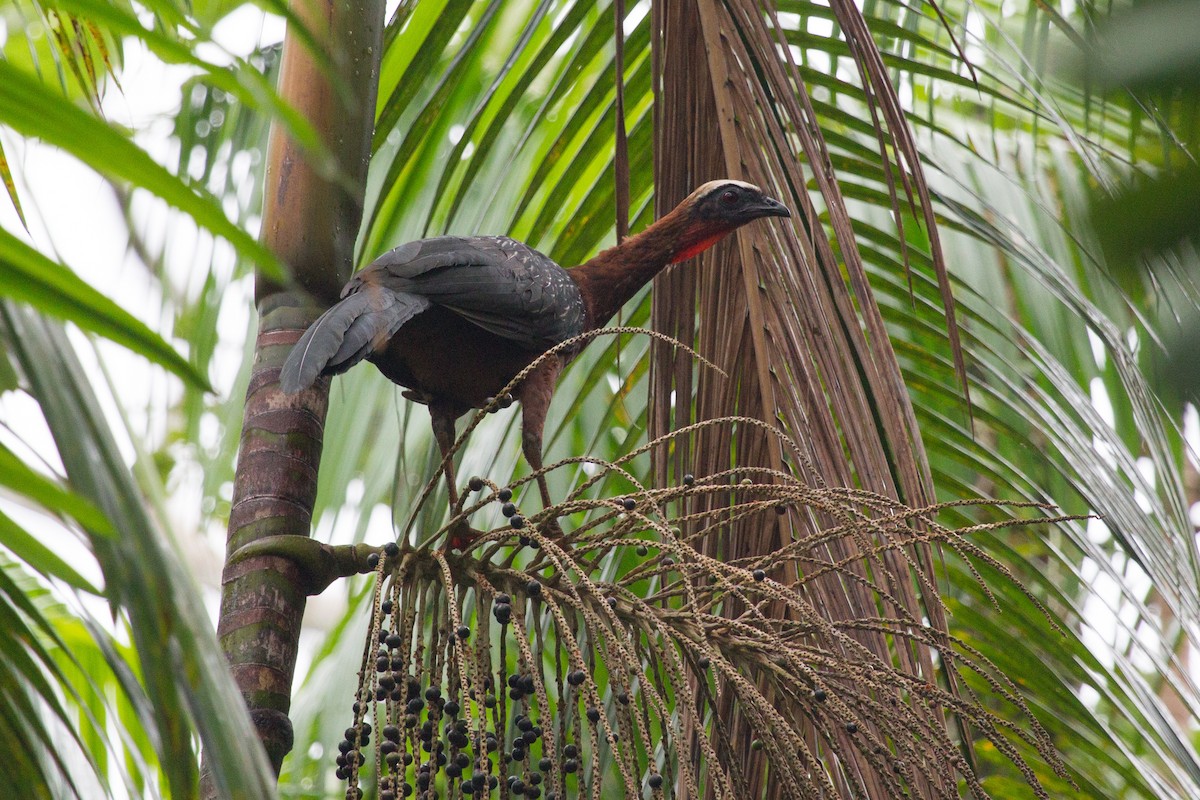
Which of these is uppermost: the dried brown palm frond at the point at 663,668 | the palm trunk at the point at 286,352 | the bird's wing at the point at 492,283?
the bird's wing at the point at 492,283

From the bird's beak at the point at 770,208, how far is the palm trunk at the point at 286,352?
2.15 ft

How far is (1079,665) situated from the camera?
99.8 inches

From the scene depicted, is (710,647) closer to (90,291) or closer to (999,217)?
(90,291)

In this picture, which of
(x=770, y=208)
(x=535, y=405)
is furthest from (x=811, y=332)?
(x=535, y=405)

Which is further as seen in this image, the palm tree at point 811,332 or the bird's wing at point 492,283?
the bird's wing at point 492,283

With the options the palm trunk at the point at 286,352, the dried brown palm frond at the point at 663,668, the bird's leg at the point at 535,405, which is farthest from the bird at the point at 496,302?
the dried brown palm frond at the point at 663,668

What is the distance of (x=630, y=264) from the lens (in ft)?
9.29

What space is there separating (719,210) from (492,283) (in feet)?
1.72

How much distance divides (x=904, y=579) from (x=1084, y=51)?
1368mm

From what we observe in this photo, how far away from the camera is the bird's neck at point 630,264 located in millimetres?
2453

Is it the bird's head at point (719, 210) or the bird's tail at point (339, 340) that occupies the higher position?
the bird's head at point (719, 210)

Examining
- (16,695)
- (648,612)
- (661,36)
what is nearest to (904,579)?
(648,612)

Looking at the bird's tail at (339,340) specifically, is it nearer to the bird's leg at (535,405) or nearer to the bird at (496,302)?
the bird at (496,302)

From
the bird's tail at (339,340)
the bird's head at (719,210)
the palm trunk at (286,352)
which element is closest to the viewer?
the palm trunk at (286,352)
